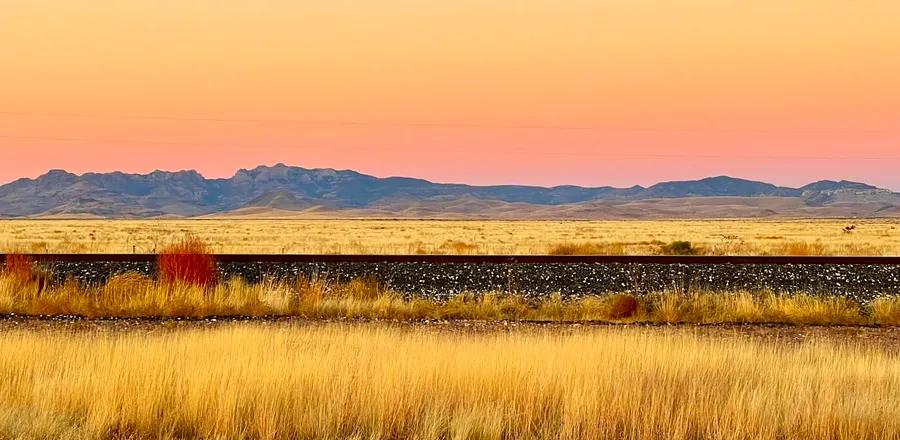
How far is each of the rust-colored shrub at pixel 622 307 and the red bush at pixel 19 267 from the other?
11.6 meters

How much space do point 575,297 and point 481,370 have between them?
9599 millimetres

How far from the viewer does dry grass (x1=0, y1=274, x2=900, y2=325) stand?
55.1ft

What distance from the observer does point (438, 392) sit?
28.1 feet

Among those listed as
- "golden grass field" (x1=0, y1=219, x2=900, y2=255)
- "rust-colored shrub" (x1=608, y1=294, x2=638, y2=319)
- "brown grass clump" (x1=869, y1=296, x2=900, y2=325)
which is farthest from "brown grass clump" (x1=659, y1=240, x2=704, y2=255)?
"rust-colored shrub" (x1=608, y1=294, x2=638, y2=319)

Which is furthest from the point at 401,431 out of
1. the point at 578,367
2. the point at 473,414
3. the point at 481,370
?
the point at 578,367

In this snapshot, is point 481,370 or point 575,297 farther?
point 575,297

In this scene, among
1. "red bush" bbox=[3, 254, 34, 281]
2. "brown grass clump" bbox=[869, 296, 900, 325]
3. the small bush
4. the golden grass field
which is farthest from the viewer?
the golden grass field

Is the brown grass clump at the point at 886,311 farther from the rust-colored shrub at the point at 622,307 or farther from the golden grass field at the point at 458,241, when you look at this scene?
the golden grass field at the point at 458,241

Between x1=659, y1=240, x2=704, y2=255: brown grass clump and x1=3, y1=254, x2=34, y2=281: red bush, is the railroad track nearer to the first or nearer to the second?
x1=3, y1=254, x2=34, y2=281: red bush

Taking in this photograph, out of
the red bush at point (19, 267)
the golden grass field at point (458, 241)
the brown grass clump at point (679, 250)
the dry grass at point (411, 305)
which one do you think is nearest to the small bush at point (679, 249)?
→ the brown grass clump at point (679, 250)

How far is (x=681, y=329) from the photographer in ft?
50.0

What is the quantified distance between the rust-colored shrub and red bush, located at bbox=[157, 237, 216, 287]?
7981 millimetres

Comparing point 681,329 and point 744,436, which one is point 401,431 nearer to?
point 744,436

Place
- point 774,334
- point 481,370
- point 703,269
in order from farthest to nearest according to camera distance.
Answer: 1. point 703,269
2. point 774,334
3. point 481,370
